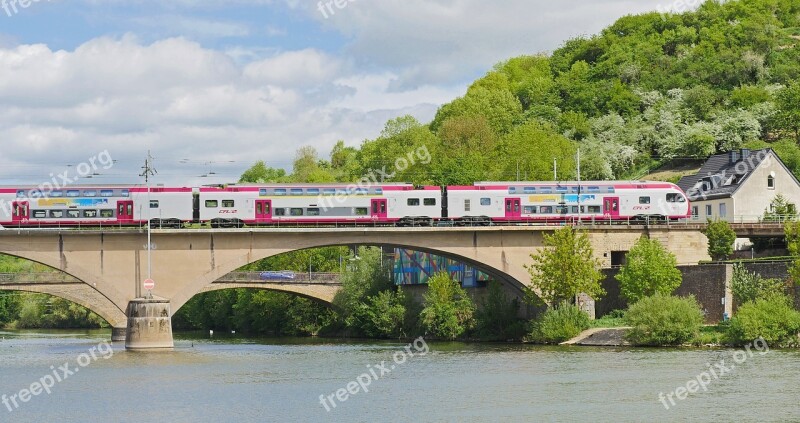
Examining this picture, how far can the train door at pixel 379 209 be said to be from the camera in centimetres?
8675

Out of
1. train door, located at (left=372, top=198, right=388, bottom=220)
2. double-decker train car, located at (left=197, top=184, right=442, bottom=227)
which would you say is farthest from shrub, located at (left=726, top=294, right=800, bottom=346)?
train door, located at (left=372, top=198, right=388, bottom=220)

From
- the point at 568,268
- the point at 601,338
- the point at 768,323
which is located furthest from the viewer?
the point at 568,268

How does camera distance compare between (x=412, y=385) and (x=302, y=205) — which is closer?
(x=412, y=385)

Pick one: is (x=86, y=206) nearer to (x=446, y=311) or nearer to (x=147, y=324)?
(x=147, y=324)

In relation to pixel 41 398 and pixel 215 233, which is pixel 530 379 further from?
pixel 215 233

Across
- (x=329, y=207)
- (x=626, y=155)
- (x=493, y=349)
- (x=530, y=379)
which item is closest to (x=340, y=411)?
(x=530, y=379)

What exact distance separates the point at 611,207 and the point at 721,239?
9.17m

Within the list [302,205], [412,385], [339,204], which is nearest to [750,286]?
[412,385]

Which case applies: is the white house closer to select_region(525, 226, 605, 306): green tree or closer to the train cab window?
the train cab window

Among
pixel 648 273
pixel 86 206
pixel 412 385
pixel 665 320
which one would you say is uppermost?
pixel 86 206

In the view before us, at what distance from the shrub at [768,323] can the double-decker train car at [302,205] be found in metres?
25.2

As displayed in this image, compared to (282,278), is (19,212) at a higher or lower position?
higher

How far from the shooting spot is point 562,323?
8075cm

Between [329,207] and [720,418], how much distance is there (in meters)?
43.1
